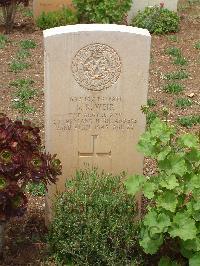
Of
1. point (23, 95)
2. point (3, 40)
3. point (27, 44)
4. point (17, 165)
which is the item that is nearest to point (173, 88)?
point (23, 95)

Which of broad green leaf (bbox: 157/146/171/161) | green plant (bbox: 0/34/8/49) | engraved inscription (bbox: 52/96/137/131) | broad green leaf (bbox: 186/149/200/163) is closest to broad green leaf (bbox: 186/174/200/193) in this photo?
broad green leaf (bbox: 186/149/200/163)

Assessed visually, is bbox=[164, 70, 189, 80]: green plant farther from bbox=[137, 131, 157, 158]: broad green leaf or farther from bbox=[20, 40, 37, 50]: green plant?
bbox=[137, 131, 157, 158]: broad green leaf

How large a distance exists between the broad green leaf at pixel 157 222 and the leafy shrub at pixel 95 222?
0.21m

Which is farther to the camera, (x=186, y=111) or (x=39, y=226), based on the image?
(x=186, y=111)

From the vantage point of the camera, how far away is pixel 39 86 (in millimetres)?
7578

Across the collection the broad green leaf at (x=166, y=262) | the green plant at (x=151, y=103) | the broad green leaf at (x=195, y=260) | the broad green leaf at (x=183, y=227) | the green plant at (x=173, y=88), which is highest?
the green plant at (x=173, y=88)

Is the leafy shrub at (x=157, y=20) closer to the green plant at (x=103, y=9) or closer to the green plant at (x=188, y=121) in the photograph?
the green plant at (x=103, y=9)

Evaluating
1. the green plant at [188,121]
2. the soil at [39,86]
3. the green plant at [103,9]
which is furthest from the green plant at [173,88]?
the green plant at [103,9]

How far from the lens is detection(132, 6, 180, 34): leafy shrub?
31.6 ft

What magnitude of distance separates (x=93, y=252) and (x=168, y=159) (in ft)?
2.60

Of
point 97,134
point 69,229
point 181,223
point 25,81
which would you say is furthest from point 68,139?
point 25,81

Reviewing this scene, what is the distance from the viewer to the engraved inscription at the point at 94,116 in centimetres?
434

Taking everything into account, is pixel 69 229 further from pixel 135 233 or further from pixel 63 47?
pixel 63 47

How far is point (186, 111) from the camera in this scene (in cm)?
696
